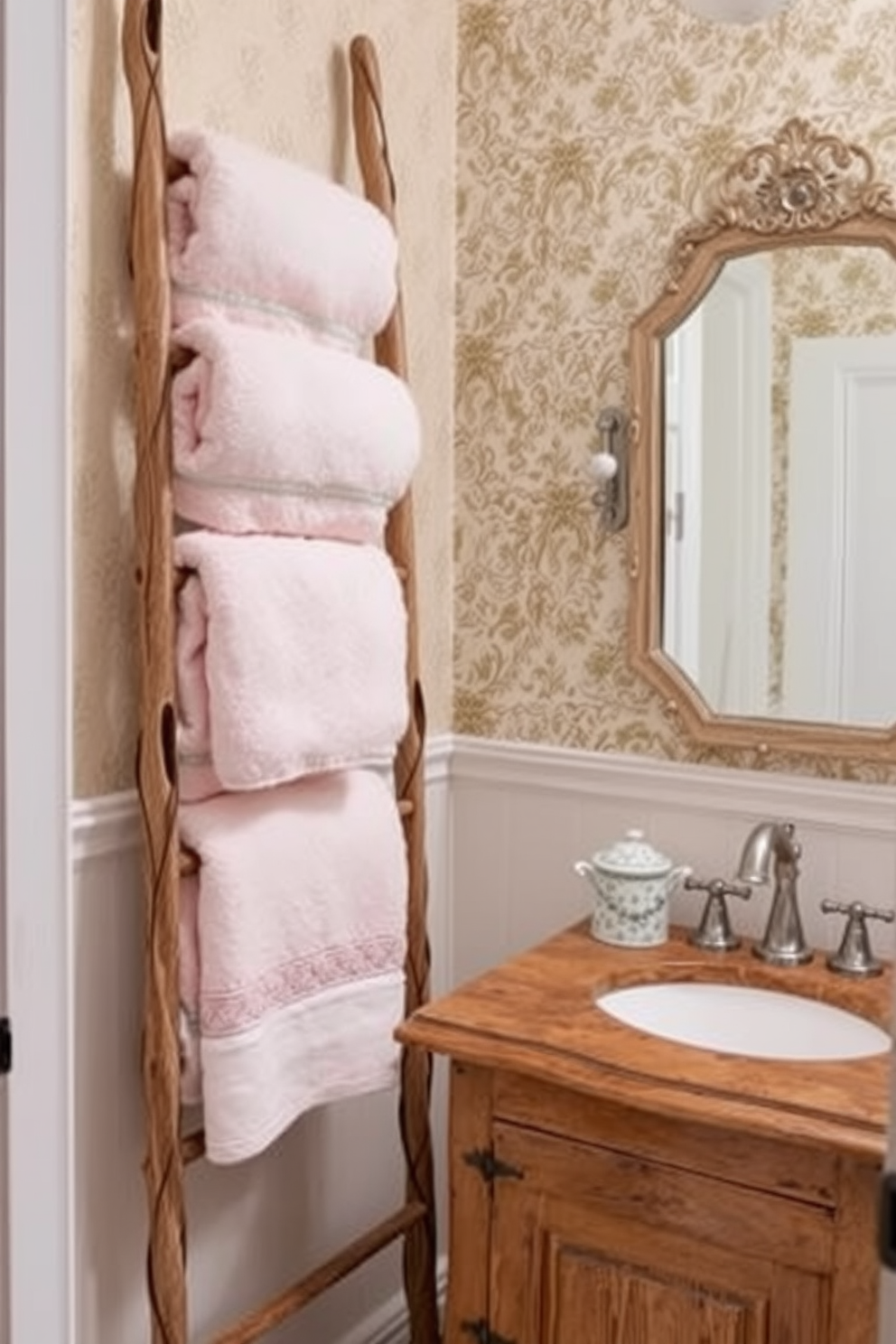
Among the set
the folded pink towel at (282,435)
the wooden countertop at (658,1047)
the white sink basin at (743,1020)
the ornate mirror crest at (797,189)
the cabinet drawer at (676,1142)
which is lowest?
the cabinet drawer at (676,1142)

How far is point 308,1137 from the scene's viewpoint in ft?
6.41

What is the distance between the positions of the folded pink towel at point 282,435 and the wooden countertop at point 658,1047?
613 millimetres

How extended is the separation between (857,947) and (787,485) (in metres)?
0.62

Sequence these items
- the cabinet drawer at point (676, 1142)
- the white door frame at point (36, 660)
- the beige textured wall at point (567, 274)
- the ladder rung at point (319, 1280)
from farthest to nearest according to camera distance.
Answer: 1. the beige textured wall at point (567, 274)
2. the ladder rung at point (319, 1280)
3. the cabinet drawer at point (676, 1142)
4. the white door frame at point (36, 660)

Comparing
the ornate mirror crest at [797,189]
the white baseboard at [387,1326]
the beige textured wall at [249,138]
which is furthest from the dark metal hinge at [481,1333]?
the ornate mirror crest at [797,189]

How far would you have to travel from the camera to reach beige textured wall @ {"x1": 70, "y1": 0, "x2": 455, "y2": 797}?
152 cm

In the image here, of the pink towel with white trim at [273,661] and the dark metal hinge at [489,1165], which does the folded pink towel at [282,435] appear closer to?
the pink towel with white trim at [273,661]

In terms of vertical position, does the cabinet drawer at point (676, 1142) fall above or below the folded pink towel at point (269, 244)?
below

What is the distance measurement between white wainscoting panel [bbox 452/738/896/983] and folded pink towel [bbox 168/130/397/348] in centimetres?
75

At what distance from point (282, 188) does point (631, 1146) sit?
117 cm

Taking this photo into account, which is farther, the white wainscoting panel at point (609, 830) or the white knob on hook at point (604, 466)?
the white knob on hook at point (604, 466)

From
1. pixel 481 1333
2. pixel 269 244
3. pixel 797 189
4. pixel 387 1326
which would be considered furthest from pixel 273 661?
pixel 387 1326

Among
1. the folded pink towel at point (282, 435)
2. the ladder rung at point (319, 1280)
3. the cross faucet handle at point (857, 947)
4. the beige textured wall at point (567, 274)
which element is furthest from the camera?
the beige textured wall at point (567, 274)

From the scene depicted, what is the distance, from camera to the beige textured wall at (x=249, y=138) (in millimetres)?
1519
